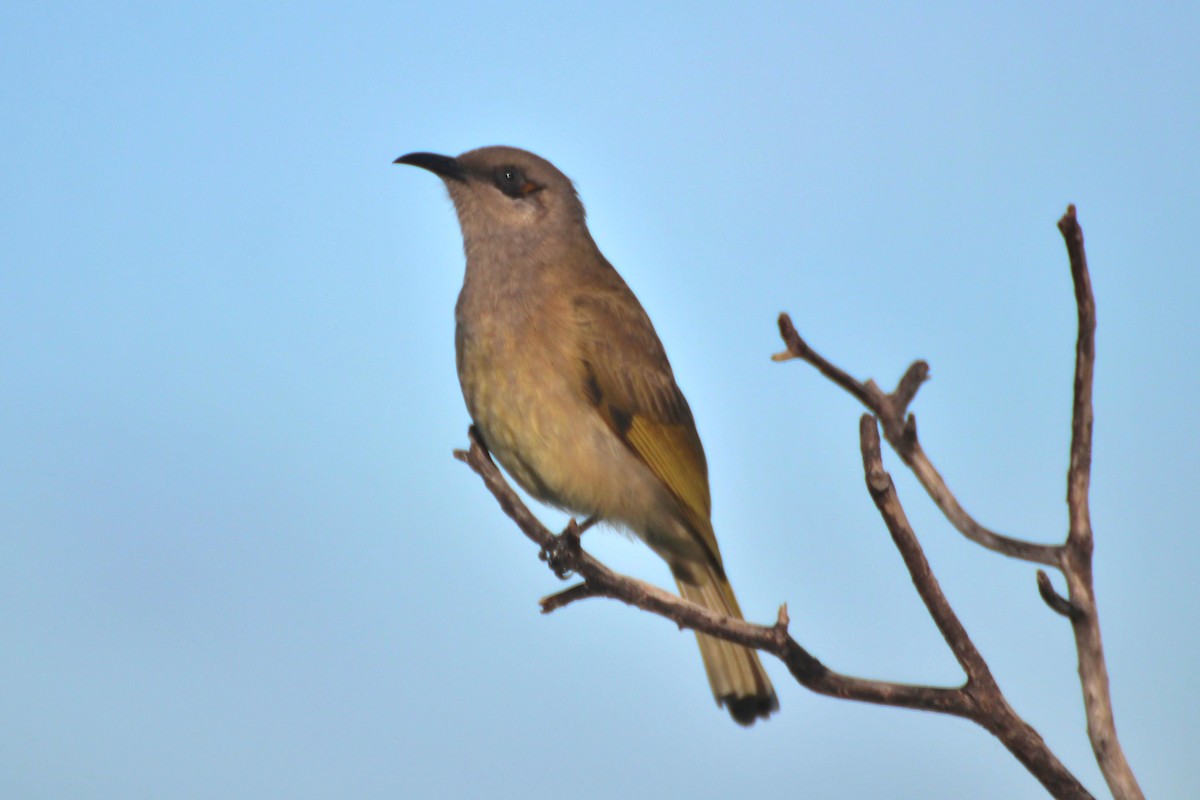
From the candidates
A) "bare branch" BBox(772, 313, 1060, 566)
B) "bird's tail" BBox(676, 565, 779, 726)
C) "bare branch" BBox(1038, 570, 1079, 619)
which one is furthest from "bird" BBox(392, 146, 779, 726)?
"bare branch" BBox(1038, 570, 1079, 619)

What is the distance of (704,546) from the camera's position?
5.91 meters

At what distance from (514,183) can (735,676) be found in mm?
2754

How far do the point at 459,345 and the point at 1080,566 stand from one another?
3183 millimetres

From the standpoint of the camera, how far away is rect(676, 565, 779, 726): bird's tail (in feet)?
19.4

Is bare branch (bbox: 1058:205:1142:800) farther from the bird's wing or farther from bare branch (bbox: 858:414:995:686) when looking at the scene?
the bird's wing

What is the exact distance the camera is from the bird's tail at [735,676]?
5902 mm

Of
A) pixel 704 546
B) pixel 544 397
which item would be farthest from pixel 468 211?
pixel 704 546

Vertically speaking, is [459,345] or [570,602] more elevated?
[459,345]

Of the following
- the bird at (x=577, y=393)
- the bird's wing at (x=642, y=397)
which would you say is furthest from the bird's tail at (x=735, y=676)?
the bird's wing at (x=642, y=397)

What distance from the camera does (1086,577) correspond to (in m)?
3.68

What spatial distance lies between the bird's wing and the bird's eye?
0.70 meters

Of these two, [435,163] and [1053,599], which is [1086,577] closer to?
[1053,599]

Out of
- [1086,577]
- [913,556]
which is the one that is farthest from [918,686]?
[1086,577]

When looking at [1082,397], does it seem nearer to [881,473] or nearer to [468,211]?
[881,473]
